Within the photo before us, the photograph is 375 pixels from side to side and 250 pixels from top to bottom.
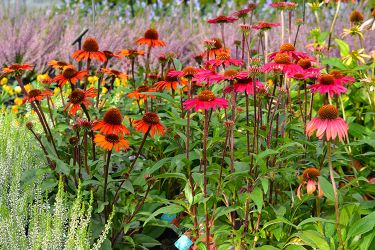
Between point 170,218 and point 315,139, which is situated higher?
point 315,139

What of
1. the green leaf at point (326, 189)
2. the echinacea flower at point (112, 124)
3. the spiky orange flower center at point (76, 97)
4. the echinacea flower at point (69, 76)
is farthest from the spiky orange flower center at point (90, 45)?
the green leaf at point (326, 189)

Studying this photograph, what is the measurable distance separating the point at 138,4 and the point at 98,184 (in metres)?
7.45

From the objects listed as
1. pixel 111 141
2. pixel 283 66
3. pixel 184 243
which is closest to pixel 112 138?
pixel 111 141

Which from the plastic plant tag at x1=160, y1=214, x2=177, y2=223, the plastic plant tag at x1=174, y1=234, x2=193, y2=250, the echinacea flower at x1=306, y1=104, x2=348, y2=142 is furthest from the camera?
the plastic plant tag at x1=160, y1=214, x2=177, y2=223

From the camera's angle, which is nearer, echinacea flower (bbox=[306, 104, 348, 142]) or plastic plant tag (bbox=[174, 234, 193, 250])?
echinacea flower (bbox=[306, 104, 348, 142])

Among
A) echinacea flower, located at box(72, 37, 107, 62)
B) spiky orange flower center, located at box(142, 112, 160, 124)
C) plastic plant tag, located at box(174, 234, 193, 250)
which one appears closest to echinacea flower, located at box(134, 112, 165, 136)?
spiky orange flower center, located at box(142, 112, 160, 124)

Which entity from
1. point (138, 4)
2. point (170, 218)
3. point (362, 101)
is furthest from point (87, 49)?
point (138, 4)

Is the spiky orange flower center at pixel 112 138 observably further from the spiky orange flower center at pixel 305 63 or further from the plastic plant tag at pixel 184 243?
the spiky orange flower center at pixel 305 63

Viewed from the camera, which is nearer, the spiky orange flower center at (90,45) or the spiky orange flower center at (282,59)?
the spiky orange flower center at (282,59)

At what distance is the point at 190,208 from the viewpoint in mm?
2379

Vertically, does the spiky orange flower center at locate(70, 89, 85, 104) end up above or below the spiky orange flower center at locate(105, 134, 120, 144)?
above

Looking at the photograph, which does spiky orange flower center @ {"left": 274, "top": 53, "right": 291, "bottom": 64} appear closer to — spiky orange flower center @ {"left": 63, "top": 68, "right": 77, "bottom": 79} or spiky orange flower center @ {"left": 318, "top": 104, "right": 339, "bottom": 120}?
spiky orange flower center @ {"left": 318, "top": 104, "right": 339, "bottom": 120}

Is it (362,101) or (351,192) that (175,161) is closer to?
(351,192)

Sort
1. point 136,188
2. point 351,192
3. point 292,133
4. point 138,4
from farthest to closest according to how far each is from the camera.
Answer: point 138,4
point 292,133
point 136,188
point 351,192
